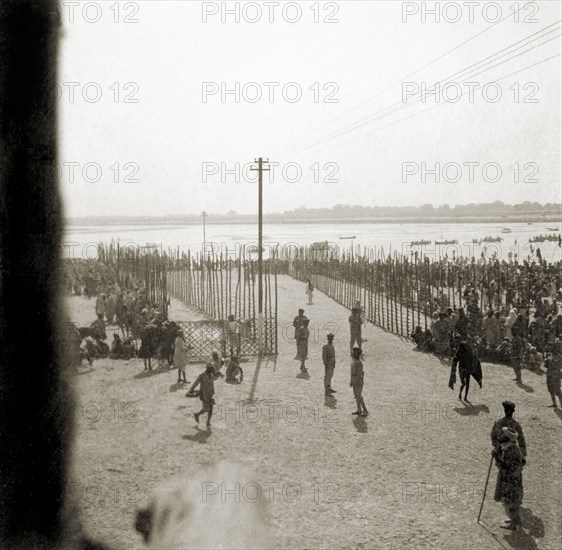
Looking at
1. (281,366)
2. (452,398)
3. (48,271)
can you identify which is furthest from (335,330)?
(48,271)

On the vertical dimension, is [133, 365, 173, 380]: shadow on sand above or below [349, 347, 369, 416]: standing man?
below

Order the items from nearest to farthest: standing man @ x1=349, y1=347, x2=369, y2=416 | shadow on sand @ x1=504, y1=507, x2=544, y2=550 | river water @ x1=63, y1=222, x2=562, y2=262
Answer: shadow on sand @ x1=504, y1=507, x2=544, y2=550 < standing man @ x1=349, y1=347, x2=369, y2=416 < river water @ x1=63, y1=222, x2=562, y2=262

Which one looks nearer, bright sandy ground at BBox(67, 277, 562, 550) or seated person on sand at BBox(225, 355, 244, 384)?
bright sandy ground at BBox(67, 277, 562, 550)

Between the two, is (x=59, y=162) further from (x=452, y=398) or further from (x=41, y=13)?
(x=452, y=398)

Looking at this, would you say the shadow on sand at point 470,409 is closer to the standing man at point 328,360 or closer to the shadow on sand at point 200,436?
the standing man at point 328,360

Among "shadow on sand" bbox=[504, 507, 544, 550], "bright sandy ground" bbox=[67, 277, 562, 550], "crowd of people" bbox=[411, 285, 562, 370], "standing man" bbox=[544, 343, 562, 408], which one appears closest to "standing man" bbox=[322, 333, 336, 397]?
"bright sandy ground" bbox=[67, 277, 562, 550]

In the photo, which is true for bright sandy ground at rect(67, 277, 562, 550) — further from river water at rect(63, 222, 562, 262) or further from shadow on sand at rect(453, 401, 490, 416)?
river water at rect(63, 222, 562, 262)

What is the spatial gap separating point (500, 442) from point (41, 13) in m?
8.29

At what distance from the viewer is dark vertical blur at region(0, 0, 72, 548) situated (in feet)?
23.8

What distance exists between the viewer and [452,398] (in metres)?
12.1

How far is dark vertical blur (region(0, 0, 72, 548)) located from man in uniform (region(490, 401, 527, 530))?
210 inches

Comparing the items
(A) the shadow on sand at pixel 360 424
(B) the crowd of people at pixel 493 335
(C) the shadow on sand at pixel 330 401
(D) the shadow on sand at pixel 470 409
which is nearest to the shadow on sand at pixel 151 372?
(C) the shadow on sand at pixel 330 401

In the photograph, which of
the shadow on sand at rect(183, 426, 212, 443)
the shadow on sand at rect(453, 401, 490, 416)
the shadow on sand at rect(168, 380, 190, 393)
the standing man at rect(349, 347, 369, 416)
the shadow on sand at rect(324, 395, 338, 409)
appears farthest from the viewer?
the shadow on sand at rect(168, 380, 190, 393)

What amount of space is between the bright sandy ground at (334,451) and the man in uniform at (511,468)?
260 millimetres
